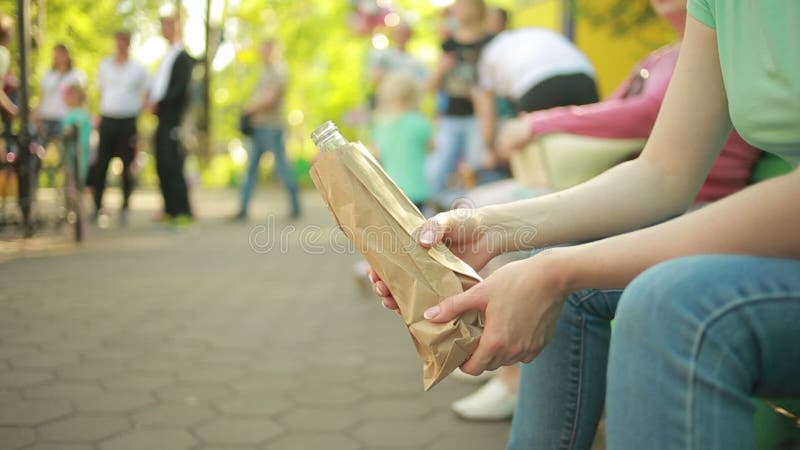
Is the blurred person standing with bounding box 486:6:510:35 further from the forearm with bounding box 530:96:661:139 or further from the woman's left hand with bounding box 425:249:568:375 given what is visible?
the woman's left hand with bounding box 425:249:568:375

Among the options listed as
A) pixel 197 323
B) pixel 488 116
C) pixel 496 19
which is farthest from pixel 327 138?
pixel 496 19

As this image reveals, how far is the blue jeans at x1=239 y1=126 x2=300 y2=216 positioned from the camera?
30.2 ft

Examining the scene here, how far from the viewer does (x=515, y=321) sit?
1104 mm

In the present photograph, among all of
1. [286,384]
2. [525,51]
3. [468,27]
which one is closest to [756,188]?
[286,384]

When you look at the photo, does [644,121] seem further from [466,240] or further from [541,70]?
[466,240]

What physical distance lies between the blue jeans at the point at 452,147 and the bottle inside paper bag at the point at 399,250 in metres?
4.75

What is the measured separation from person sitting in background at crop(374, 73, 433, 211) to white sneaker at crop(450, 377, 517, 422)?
245 cm

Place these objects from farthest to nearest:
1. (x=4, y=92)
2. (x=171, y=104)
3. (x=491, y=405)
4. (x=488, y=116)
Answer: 1. (x=171, y=104)
2. (x=4, y=92)
3. (x=488, y=116)
4. (x=491, y=405)

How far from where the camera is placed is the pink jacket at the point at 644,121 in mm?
2176

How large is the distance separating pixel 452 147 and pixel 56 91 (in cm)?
404

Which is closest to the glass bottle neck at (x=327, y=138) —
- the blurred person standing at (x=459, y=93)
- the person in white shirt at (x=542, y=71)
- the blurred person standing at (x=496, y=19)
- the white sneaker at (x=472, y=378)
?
the white sneaker at (x=472, y=378)

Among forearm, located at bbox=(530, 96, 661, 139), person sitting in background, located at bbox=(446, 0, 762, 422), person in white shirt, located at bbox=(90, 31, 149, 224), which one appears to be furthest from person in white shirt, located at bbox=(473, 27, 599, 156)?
person in white shirt, located at bbox=(90, 31, 149, 224)

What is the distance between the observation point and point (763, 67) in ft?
3.49

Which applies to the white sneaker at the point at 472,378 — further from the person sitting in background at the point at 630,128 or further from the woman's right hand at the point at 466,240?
the woman's right hand at the point at 466,240
